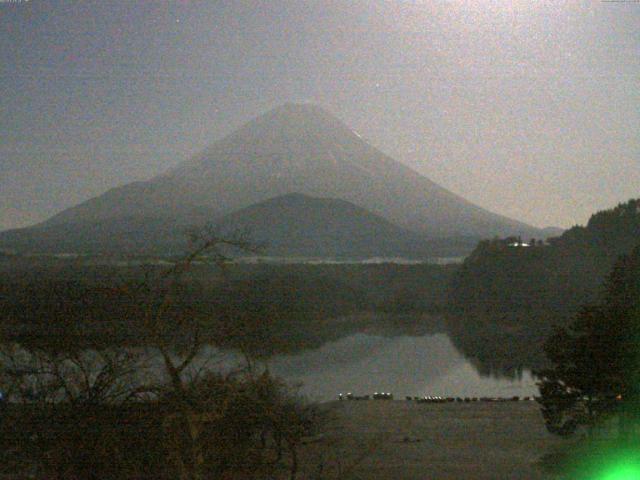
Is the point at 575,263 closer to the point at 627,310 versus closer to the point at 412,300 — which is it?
the point at 412,300

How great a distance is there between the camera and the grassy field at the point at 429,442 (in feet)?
27.8

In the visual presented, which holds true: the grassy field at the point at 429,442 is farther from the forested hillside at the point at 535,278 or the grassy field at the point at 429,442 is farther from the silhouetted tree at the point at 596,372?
the forested hillside at the point at 535,278

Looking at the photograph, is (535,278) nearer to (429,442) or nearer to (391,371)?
(391,371)

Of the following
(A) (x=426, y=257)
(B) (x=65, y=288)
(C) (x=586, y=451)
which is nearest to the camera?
(B) (x=65, y=288)

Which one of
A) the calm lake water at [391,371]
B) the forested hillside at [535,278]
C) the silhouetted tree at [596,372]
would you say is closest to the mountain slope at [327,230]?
the forested hillside at [535,278]

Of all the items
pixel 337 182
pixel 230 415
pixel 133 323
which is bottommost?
pixel 230 415

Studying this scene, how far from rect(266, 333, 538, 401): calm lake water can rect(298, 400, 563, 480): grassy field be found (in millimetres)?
2184

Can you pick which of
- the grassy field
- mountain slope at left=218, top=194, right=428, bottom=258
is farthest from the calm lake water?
mountain slope at left=218, top=194, right=428, bottom=258

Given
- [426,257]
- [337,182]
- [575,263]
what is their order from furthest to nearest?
1. [337,182]
2. [426,257]
3. [575,263]

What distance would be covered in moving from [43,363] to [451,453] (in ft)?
21.7

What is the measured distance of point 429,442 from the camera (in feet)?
35.6

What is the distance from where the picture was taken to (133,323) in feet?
15.2

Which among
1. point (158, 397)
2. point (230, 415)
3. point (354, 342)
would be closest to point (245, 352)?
point (158, 397)

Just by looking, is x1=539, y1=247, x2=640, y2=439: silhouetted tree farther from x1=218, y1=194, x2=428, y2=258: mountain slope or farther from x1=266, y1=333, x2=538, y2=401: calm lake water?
x1=218, y1=194, x2=428, y2=258: mountain slope
